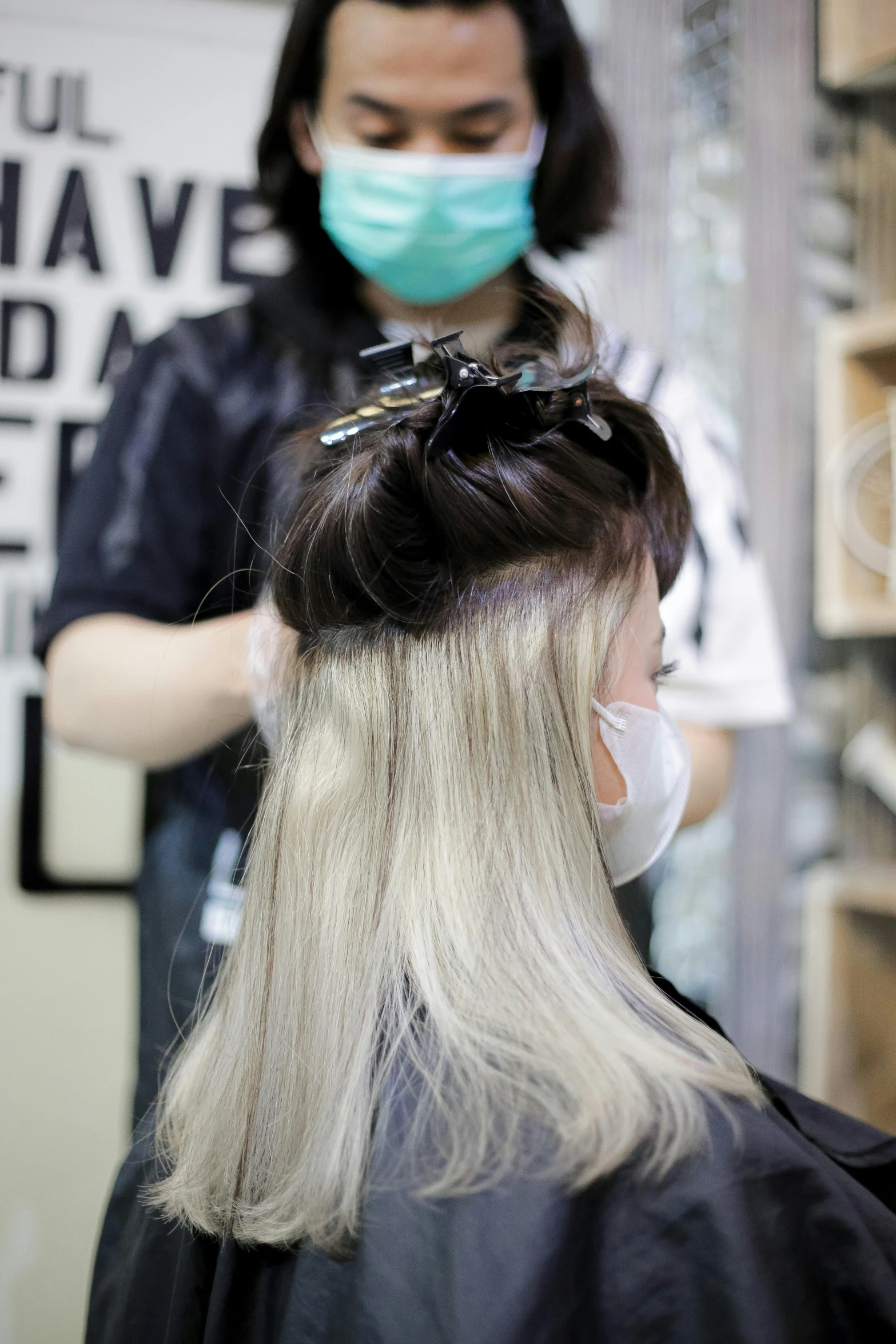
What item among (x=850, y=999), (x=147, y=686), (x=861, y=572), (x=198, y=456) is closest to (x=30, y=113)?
(x=198, y=456)

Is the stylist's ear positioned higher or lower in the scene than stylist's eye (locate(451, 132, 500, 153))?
higher

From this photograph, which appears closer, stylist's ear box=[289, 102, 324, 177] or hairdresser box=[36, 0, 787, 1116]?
hairdresser box=[36, 0, 787, 1116]

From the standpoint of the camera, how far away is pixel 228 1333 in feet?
2.81

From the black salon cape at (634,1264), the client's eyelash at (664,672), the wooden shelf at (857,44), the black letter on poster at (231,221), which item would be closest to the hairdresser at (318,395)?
the black letter on poster at (231,221)

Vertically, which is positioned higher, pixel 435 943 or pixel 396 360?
pixel 396 360

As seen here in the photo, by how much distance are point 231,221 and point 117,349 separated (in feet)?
0.98

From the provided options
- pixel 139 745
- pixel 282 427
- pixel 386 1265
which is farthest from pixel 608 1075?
pixel 282 427

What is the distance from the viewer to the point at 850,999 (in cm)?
210

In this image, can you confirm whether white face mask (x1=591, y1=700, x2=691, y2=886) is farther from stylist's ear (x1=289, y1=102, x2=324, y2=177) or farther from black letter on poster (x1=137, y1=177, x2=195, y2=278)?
black letter on poster (x1=137, y1=177, x2=195, y2=278)

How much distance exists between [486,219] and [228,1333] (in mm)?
1305

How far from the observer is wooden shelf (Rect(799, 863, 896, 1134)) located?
2.09m

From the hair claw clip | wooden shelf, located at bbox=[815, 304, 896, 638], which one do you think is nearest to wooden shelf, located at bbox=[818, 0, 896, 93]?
wooden shelf, located at bbox=[815, 304, 896, 638]

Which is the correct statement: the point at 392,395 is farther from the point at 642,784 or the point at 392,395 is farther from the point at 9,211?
the point at 9,211

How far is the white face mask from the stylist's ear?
97 cm
